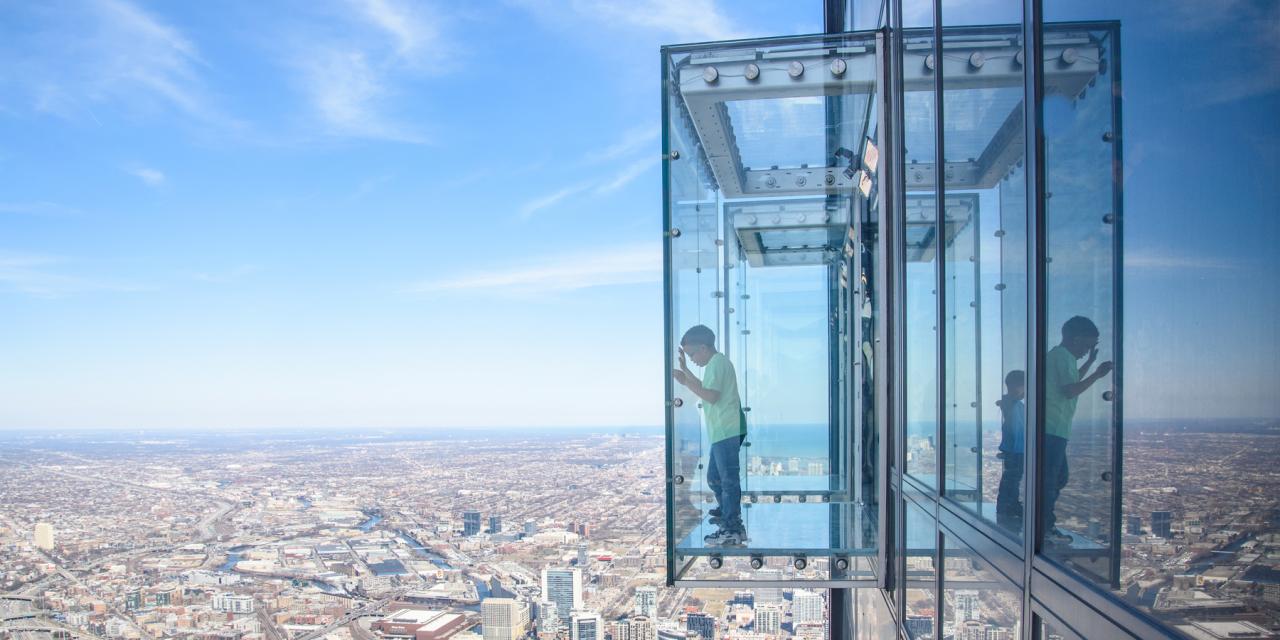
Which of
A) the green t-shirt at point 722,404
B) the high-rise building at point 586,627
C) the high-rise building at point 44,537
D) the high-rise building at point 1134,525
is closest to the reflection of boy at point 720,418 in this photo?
the green t-shirt at point 722,404

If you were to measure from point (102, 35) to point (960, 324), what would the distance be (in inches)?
1252

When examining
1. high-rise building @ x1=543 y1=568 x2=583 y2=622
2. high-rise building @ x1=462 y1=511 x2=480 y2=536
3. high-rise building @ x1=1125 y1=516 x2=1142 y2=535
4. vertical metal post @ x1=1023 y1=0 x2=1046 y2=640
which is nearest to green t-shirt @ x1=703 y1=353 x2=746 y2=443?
vertical metal post @ x1=1023 y1=0 x2=1046 y2=640

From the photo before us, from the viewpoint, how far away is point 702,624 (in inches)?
338

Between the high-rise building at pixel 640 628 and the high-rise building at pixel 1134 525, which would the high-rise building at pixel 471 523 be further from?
the high-rise building at pixel 1134 525

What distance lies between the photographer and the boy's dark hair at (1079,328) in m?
1.17

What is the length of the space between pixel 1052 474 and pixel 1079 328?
26 centimetres

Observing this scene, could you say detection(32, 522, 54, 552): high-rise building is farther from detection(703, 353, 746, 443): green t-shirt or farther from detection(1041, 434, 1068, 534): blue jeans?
detection(1041, 434, 1068, 534): blue jeans

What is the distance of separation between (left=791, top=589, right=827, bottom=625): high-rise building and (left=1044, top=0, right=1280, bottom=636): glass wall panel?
556 cm

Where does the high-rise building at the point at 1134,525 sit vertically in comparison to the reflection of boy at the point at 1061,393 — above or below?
below

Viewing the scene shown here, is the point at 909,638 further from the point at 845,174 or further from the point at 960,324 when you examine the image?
the point at 845,174

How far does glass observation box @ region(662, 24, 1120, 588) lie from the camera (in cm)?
130

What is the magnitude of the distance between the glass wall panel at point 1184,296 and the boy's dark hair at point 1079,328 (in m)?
0.02

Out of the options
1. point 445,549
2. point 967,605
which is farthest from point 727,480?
point 445,549

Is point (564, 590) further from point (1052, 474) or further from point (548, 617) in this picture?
point (1052, 474)
